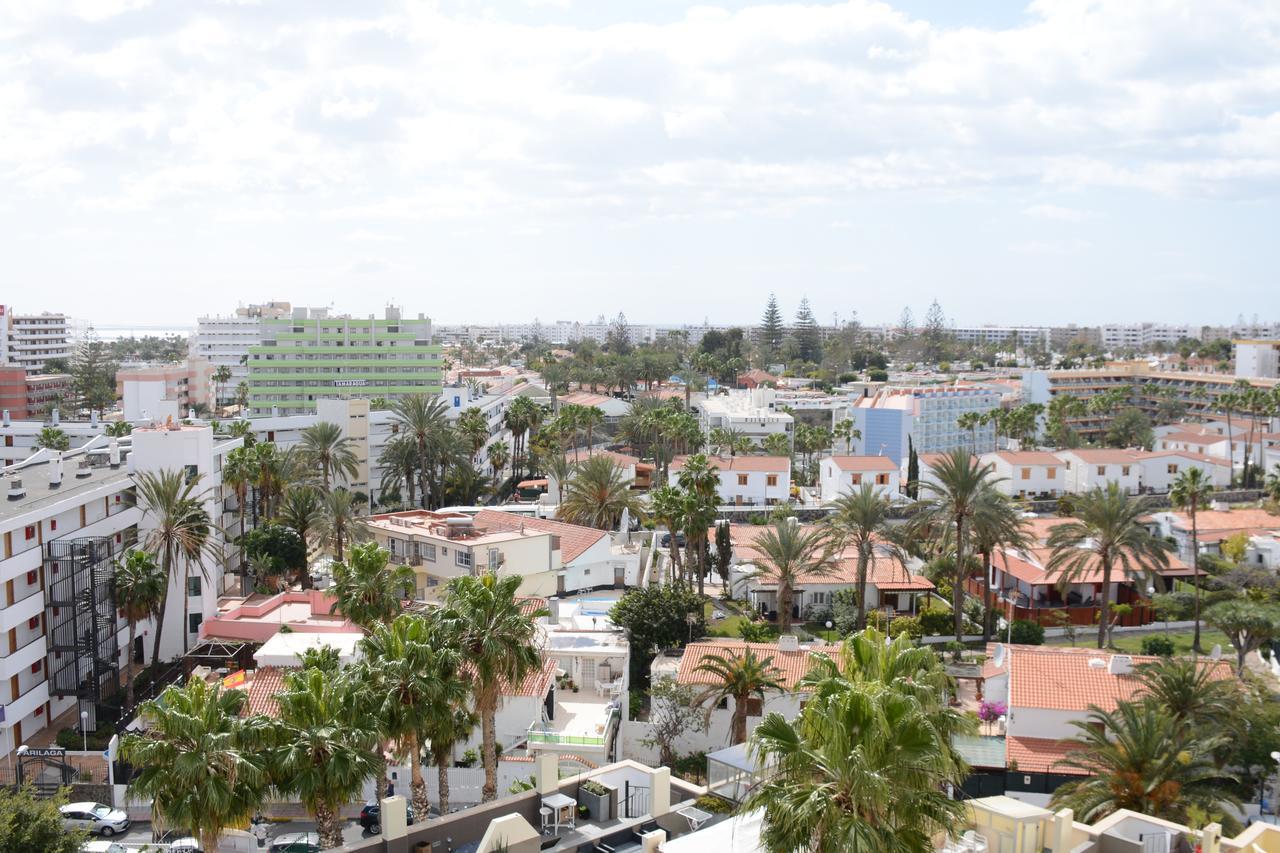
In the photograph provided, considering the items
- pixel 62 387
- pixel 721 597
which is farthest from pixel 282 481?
pixel 62 387

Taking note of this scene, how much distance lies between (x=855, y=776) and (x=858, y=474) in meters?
69.1

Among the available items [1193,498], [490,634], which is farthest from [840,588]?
[490,634]

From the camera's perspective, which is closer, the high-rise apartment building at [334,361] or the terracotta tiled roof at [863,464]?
the terracotta tiled roof at [863,464]

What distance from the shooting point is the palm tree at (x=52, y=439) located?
71.9m

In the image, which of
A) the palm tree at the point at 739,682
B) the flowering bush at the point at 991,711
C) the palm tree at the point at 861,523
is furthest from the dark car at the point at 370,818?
the palm tree at the point at 861,523

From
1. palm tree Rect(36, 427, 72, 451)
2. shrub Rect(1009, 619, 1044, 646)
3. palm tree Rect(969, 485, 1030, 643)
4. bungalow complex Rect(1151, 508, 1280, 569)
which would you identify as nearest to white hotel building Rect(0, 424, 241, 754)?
palm tree Rect(36, 427, 72, 451)

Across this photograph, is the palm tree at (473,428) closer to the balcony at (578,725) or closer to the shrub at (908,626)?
the shrub at (908,626)

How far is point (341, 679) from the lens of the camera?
22.5 metres

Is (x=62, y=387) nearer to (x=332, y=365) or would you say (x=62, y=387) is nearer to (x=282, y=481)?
(x=332, y=365)

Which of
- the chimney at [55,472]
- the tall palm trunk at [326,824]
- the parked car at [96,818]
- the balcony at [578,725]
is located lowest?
the parked car at [96,818]

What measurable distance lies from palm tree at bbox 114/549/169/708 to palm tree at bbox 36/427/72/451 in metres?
36.3

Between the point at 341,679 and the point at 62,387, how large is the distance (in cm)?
13147

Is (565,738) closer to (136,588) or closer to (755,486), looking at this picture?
(136,588)

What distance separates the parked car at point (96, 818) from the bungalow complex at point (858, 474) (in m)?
57.2
